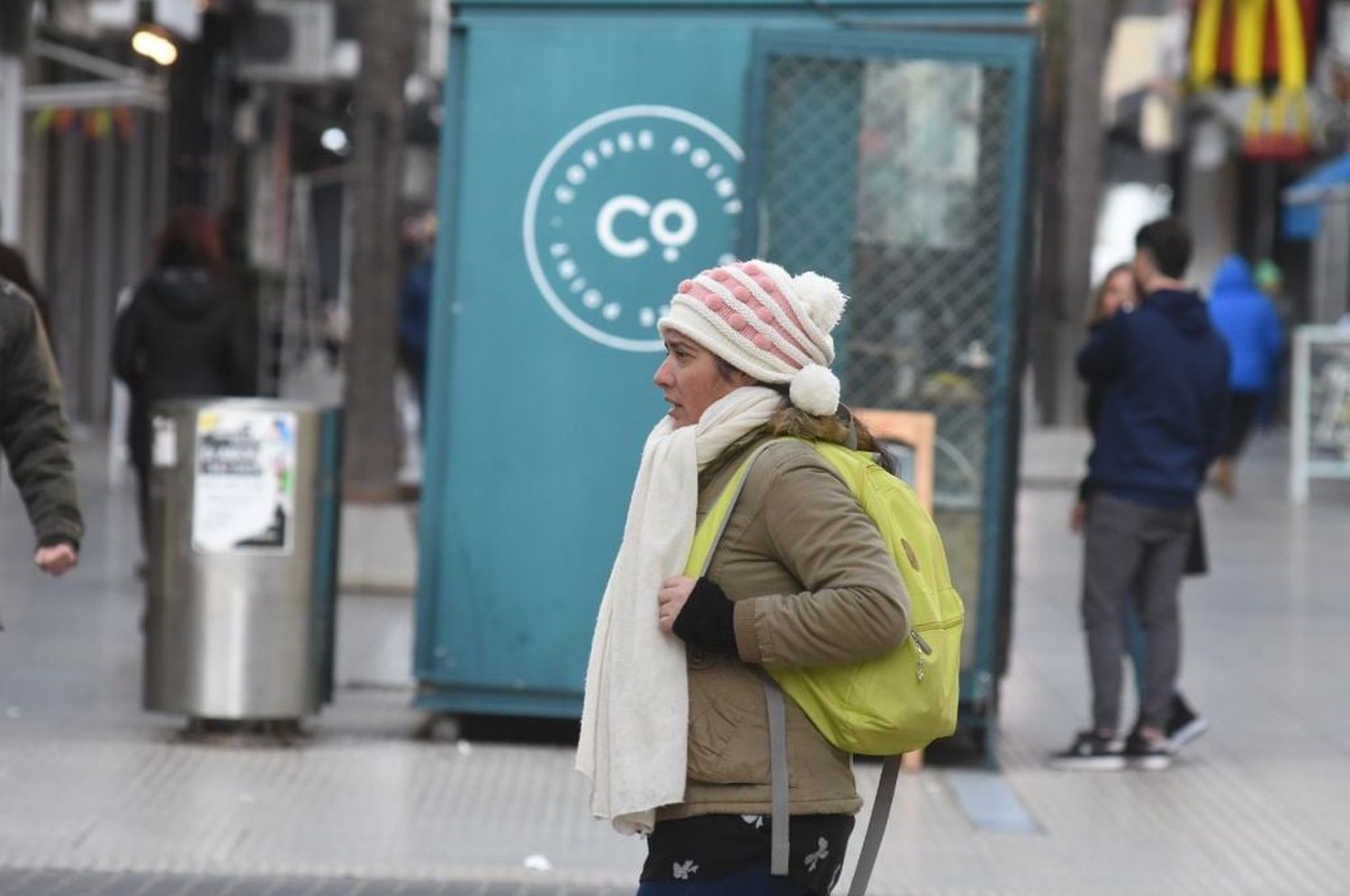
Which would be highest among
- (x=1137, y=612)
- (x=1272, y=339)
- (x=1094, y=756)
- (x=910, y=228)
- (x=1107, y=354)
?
(x=910, y=228)

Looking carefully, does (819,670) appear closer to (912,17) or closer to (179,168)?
(912,17)

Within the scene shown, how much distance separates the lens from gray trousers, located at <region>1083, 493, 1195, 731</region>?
27.2ft

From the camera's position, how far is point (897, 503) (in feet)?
12.9

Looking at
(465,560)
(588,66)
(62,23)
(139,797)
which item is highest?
(62,23)

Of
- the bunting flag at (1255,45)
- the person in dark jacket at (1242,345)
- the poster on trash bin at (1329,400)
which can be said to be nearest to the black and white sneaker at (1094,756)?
the person in dark jacket at (1242,345)

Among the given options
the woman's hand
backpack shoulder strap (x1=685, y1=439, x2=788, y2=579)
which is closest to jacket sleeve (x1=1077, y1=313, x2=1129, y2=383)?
backpack shoulder strap (x1=685, y1=439, x2=788, y2=579)

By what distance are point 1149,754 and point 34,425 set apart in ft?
14.5

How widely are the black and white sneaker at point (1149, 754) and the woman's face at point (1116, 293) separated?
5.29 ft

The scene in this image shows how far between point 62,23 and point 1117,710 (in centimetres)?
1262

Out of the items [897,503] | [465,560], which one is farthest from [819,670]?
[465,560]

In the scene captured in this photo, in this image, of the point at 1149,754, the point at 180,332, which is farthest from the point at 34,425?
the point at 180,332

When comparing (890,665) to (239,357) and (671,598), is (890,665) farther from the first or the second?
(239,357)

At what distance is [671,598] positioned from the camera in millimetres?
3889

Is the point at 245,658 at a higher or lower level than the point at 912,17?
lower
